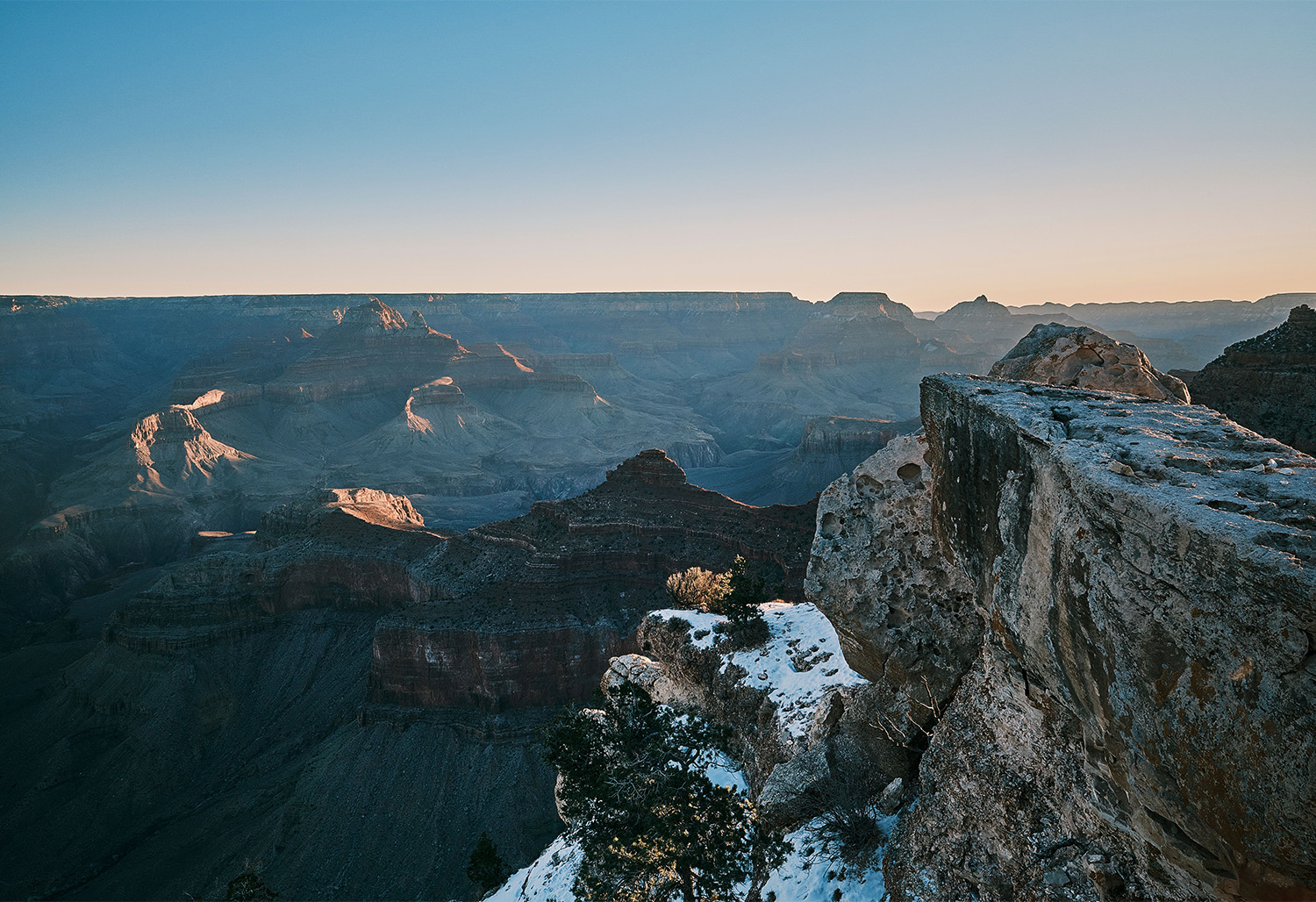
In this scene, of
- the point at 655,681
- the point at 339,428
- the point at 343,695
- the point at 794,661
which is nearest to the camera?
the point at 794,661

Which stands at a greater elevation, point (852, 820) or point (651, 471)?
point (852, 820)

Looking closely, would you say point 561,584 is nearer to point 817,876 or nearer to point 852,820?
point 817,876

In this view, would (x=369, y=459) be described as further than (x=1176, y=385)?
Yes

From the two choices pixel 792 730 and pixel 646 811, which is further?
pixel 792 730

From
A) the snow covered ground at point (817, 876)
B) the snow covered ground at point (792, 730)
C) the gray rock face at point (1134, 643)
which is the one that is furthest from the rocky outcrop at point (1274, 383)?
the gray rock face at point (1134, 643)

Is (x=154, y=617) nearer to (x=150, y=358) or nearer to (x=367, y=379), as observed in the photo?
(x=367, y=379)

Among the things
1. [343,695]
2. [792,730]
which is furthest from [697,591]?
[343,695]

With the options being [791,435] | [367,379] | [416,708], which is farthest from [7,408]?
[791,435]

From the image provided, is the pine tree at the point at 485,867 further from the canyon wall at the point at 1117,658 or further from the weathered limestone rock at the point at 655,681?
the canyon wall at the point at 1117,658
